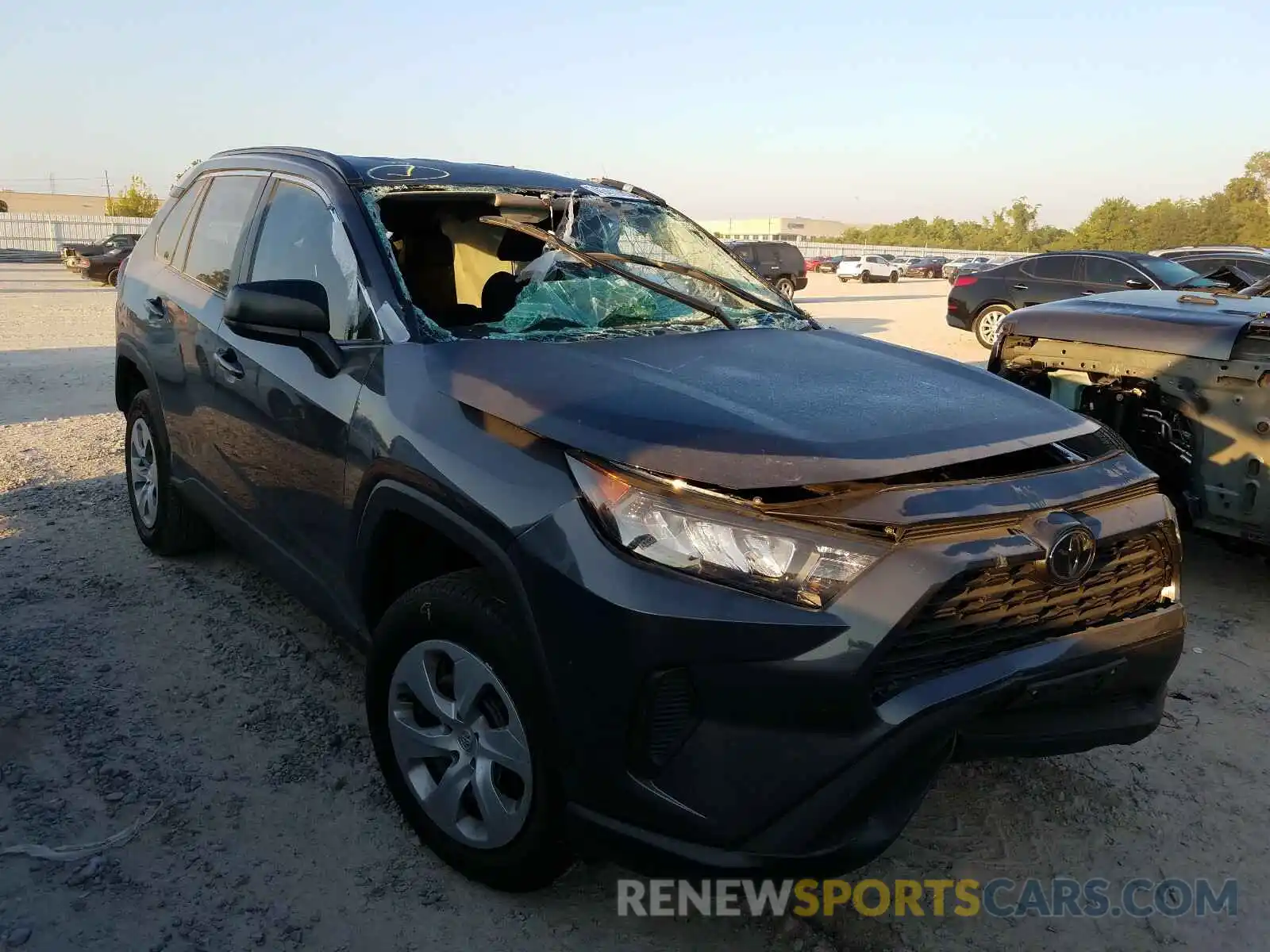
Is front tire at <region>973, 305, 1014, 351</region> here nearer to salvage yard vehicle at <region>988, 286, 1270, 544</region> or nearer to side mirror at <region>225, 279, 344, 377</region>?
salvage yard vehicle at <region>988, 286, 1270, 544</region>

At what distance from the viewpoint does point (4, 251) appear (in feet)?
133

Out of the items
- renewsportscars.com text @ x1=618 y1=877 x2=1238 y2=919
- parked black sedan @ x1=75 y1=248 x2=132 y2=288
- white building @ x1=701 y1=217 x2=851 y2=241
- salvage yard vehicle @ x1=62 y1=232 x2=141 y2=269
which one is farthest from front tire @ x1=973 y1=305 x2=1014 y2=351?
white building @ x1=701 y1=217 x2=851 y2=241

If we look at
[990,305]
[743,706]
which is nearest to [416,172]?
[743,706]

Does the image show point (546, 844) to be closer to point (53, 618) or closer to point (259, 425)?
point (259, 425)

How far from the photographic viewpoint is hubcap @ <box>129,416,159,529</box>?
14.3 feet

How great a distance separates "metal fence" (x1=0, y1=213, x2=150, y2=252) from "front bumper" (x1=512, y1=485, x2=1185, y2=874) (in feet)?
153

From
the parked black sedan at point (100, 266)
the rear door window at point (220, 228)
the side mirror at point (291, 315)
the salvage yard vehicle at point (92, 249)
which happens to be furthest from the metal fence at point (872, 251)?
the side mirror at point (291, 315)

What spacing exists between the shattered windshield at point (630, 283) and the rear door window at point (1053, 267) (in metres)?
11.5

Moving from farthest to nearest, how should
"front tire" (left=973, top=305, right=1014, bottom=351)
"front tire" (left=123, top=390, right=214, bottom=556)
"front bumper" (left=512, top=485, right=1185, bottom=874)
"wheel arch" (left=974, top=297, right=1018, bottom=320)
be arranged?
"front tire" (left=973, top=305, right=1014, bottom=351), "wheel arch" (left=974, top=297, right=1018, bottom=320), "front tire" (left=123, top=390, right=214, bottom=556), "front bumper" (left=512, top=485, right=1185, bottom=874)

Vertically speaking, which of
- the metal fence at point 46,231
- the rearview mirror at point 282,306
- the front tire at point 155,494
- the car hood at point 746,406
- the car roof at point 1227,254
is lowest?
the metal fence at point 46,231

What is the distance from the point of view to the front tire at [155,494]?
4172 millimetres

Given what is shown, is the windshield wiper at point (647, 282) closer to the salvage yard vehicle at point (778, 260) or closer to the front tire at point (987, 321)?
the front tire at point (987, 321)

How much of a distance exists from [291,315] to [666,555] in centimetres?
141

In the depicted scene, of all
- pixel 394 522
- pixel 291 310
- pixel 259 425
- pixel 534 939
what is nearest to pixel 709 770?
pixel 534 939
